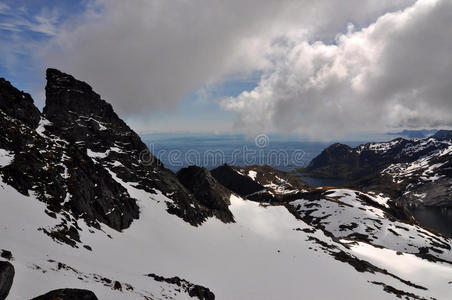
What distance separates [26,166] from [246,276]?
111 feet

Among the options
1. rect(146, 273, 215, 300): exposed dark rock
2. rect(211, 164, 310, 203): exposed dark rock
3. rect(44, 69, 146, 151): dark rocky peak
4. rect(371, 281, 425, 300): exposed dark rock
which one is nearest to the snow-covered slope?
rect(146, 273, 215, 300): exposed dark rock

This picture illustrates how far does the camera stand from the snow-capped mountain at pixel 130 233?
2000 cm

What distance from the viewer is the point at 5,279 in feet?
36.0

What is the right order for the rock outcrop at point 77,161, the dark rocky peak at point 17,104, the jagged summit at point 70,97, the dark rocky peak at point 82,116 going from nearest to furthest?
the rock outcrop at point 77,161 < the dark rocky peak at point 17,104 < the dark rocky peak at point 82,116 < the jagged summit at point 70,97

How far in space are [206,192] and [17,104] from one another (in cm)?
4998

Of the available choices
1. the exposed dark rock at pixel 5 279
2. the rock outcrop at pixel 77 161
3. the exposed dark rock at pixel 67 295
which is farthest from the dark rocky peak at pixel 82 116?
the exposed dark rock at pixel 67 295

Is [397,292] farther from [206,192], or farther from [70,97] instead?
[70,97]

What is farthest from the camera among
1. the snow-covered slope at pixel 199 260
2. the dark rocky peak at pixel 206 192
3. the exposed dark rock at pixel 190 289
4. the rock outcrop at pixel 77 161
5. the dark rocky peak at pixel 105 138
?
the dark rocky peak at pixel 206 192

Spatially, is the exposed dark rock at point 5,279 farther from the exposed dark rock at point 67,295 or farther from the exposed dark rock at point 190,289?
the exposed dark rock at point 190,289

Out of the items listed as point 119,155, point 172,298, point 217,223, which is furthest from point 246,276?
point 119,155

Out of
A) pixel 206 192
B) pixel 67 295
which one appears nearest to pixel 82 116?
pixel 206 192

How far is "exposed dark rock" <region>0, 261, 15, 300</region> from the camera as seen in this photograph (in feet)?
35.2

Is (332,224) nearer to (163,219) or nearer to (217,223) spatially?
(217,223)

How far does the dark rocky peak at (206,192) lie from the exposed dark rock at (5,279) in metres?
56.9
